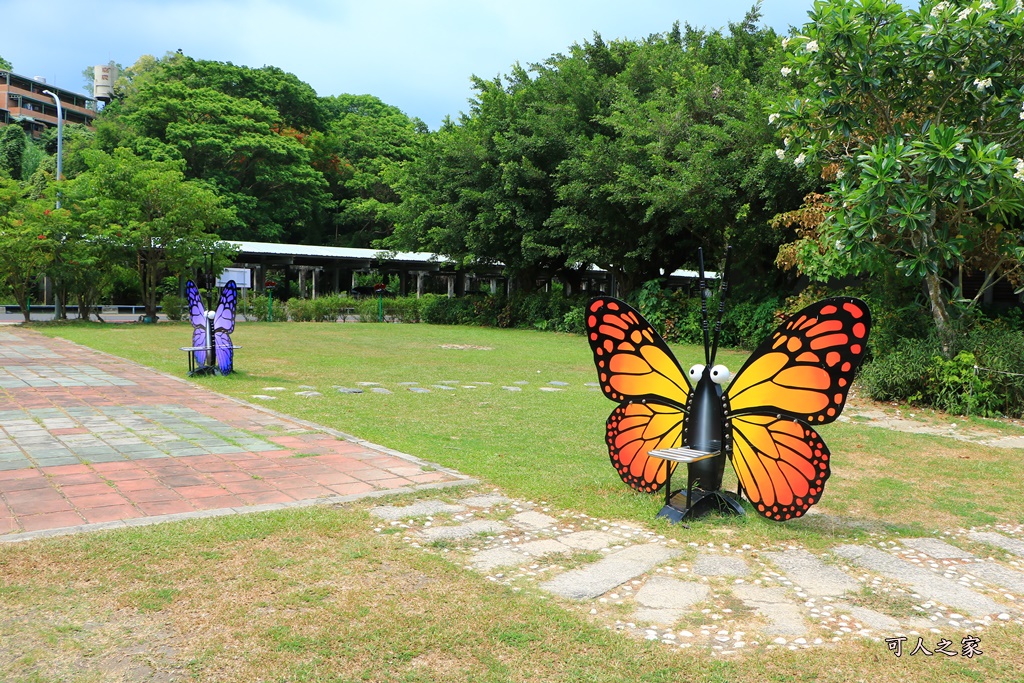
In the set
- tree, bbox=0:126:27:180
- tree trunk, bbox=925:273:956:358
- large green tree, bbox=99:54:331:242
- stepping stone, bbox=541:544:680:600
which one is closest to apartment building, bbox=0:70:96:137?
tree, bbox=0:126:27:180

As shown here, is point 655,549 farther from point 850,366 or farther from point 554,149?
point 554,149

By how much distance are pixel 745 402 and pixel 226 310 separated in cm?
884

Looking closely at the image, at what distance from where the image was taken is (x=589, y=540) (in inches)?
166

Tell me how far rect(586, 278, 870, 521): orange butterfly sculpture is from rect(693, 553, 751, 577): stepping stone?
606 millimetres

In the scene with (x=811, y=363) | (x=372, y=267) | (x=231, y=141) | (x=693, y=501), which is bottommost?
(x=693, y=501)

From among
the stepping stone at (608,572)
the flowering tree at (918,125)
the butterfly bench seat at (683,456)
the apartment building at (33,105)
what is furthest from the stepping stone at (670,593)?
the apartment building at (33,105)

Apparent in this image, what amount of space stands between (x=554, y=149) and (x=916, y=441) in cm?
1717

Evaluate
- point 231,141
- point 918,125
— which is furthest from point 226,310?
point 231,141

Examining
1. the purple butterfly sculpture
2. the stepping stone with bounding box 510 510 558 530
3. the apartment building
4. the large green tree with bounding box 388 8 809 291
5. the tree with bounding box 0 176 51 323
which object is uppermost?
the apartment building

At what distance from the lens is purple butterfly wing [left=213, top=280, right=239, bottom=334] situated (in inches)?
445

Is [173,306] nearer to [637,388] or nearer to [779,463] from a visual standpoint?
[637,388]

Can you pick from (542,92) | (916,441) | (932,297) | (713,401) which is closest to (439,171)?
(542,92)

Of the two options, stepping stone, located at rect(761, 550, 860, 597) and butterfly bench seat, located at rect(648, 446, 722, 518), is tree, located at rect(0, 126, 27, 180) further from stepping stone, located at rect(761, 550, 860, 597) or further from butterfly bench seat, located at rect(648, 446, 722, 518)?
stepping stone, located at rect(761, 550, 860, 597)

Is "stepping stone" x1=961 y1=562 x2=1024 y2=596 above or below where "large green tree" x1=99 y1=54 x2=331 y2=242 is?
below
